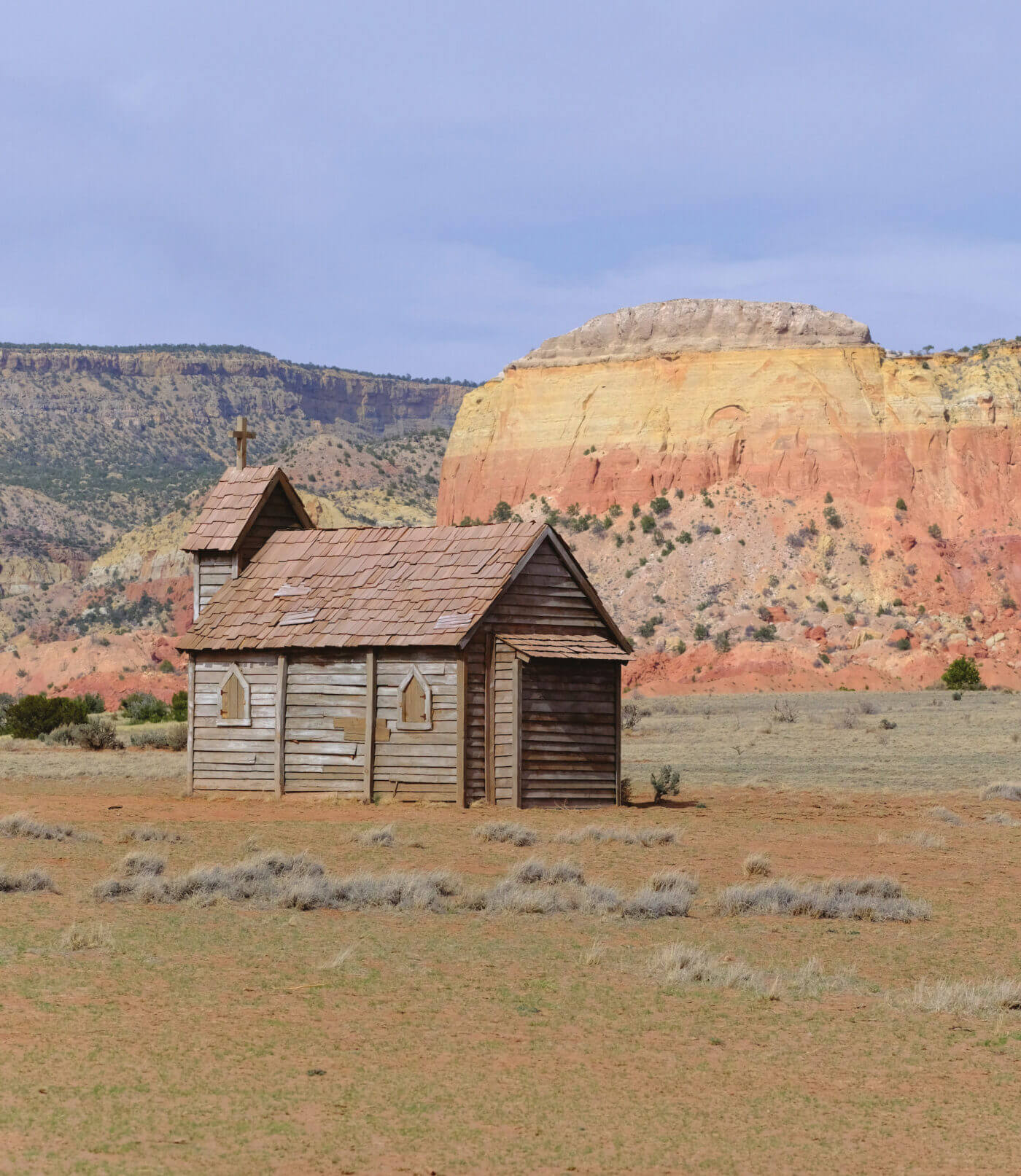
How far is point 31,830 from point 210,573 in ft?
28.9

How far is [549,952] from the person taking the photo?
1265cm

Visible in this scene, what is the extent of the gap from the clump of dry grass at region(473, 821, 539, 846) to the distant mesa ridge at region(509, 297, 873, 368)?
66390mm

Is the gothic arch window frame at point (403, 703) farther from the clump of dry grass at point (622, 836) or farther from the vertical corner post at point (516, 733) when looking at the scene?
the clump of dry grass at point (622, 836)

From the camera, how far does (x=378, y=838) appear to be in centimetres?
1888

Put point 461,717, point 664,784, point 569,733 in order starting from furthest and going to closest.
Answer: point 664,784, point 569,733, point 461,717

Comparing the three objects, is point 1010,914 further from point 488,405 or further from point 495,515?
point 488,405

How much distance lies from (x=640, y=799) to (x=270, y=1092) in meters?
18.4

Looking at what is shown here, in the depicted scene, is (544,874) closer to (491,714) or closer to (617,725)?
(491,714)

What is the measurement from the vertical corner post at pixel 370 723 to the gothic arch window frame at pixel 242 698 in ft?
7.34

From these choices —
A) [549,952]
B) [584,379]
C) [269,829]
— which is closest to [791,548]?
[584,379]

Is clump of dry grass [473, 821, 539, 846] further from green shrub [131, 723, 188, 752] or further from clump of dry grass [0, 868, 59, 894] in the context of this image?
green shrub [131, 723, 188, 752]

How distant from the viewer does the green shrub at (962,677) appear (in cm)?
6167

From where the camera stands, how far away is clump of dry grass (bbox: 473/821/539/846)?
19359 millimetres

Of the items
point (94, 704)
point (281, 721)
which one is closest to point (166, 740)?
point (281, 721)
